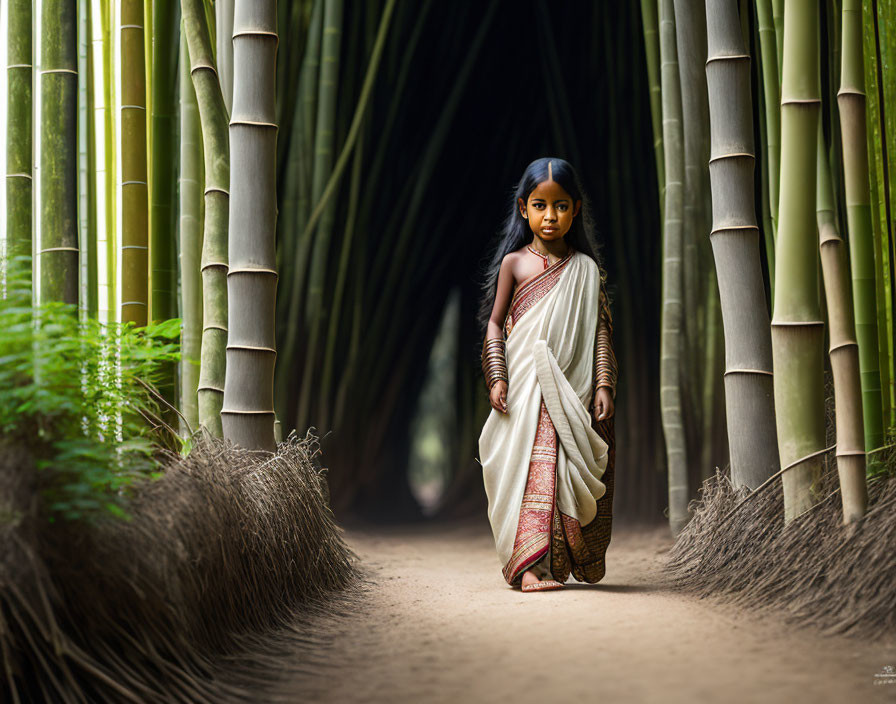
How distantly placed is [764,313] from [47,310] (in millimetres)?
1850

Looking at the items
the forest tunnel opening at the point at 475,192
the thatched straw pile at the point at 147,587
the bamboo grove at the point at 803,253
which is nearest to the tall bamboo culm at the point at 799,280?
the bamboo grove at the point at 803,253

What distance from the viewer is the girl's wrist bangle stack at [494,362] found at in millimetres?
2760

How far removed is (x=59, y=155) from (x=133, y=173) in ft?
0.92

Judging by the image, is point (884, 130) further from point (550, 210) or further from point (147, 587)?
point (147, 587)

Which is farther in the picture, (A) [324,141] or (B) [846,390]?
(A) [324,141]

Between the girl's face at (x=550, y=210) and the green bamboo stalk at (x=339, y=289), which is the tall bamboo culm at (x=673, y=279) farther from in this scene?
the green bamboo stalk at (x=339, y=289)

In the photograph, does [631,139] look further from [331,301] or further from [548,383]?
[548,383]

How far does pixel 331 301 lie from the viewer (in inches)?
194

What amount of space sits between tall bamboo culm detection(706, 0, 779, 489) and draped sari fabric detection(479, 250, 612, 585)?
0.38 meters

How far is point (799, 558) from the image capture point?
226 centimetres

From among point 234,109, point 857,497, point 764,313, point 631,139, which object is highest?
point 631,139

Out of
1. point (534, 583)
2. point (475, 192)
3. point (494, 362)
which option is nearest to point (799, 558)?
point (534, 583)

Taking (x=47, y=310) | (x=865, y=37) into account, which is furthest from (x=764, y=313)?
(x=47, y=310)

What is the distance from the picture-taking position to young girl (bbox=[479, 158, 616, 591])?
2.62 m
